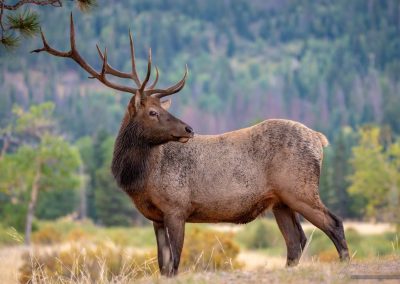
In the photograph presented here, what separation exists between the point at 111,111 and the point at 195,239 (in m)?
170

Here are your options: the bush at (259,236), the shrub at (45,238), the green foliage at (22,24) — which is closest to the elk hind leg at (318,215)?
the green foliage at (22,24)

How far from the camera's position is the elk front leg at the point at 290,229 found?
34.7ft

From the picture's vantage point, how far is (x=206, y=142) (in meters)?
10.5

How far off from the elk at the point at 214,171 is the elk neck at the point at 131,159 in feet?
0.04

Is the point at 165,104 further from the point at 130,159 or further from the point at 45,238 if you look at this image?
the point at 45,238

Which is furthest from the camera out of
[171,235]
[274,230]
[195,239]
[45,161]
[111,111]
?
[111,111]

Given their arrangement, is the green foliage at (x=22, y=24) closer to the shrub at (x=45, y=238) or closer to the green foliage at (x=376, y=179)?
the shrub at (x=45, y=238)

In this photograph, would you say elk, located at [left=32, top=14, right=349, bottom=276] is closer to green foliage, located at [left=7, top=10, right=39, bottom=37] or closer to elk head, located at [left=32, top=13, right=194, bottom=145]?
elk head, located at [left=32, top=13, right=194, bottom=145]

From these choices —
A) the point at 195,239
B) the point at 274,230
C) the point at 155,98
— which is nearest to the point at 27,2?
the point at 155,98

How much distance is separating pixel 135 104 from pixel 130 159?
705 mm

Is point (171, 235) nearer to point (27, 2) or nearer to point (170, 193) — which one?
point (170, 193)

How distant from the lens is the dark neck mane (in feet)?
33.3

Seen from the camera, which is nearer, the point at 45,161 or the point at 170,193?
the point at 170,193

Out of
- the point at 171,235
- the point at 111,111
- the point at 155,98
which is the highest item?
the point at 155,98
